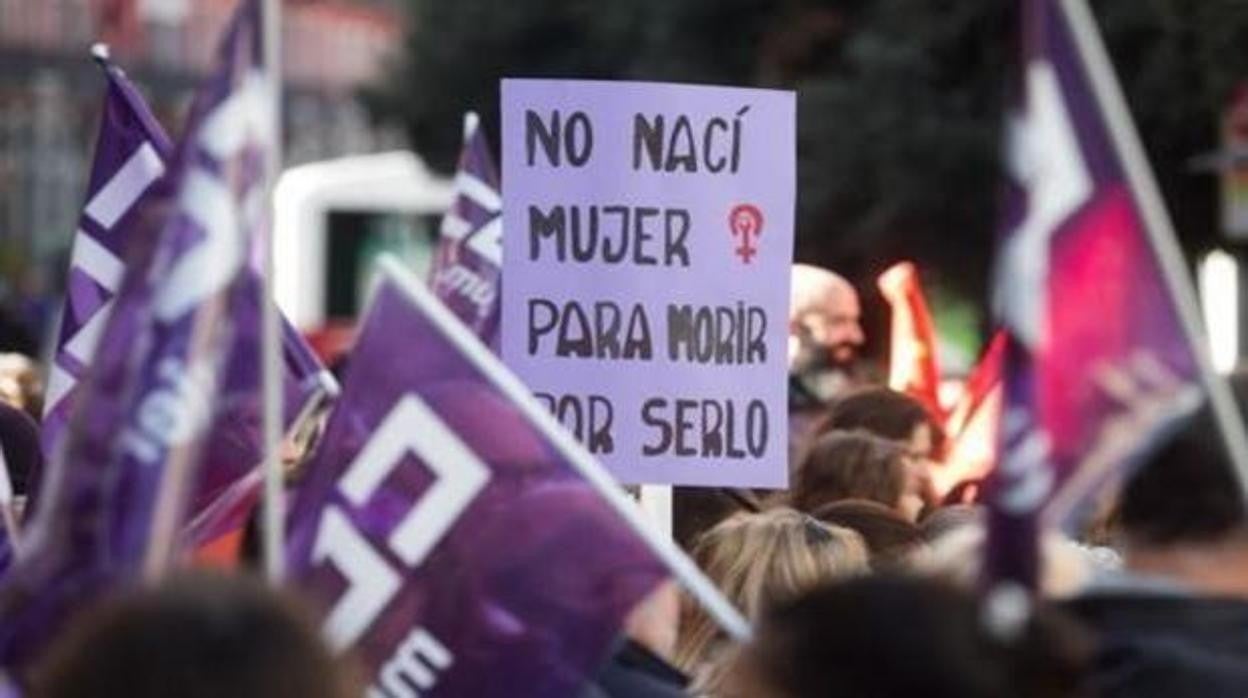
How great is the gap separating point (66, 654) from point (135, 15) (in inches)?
2163

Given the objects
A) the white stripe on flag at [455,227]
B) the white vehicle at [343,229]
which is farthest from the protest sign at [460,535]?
the white vehicle at [343,229]

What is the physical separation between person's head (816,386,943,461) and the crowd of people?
206 cm

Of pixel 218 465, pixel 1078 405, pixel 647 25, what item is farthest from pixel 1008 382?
pixel 647 25

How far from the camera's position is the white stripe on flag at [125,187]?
762 cm

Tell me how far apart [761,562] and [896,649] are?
2715 millimetres

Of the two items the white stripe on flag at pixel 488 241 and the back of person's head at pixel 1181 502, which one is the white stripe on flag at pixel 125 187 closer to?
the white stripe on flag at pixel 488 241

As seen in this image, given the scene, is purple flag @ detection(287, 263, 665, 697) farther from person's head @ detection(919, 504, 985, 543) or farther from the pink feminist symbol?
the pink feminist symbol

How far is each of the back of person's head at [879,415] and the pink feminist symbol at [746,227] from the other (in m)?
1.38

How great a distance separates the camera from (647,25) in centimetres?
3462

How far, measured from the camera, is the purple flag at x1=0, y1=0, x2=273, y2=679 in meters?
4.70

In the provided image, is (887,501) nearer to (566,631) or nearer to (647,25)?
(566,631)

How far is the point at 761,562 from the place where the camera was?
689 centimetres

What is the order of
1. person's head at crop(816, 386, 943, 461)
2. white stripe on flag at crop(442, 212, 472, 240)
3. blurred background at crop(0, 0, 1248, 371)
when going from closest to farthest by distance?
person's head at crop(816, 386, 943, 461)
white stripe on flag at crop(442, 212, 472, 240)
blurred background at crop(0, 0, 1248, 371)

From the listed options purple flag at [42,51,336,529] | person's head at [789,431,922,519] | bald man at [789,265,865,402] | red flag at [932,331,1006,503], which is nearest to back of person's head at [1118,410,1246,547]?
purple flag at [42,51,336,529]
